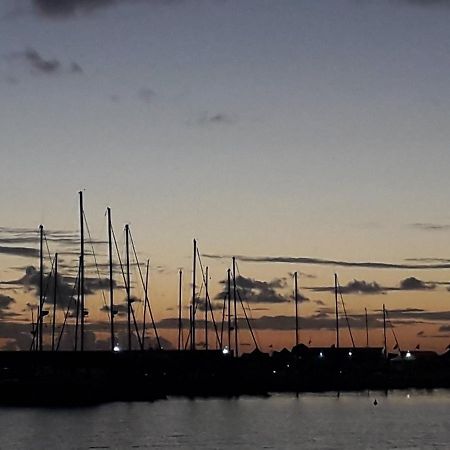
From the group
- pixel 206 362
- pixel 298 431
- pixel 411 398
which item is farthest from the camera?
pixel 411 398

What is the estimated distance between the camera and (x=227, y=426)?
104625mm

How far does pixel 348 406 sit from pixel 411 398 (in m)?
26.7

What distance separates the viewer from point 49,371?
134m

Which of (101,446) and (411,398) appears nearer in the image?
(101,446)

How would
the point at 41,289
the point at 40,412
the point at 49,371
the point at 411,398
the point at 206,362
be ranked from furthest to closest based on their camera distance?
the point at 411,398, the point at 206,362, the point at 49,371, the point at 41,289, the point at 40,412

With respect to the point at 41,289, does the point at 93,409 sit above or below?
below

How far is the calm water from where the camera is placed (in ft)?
298

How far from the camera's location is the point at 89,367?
13450 centimetres

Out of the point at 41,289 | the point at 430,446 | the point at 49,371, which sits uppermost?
the point at 41,289

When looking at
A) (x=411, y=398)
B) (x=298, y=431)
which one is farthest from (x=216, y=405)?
(x=411, y=398)

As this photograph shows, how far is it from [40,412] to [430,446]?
1696 inches

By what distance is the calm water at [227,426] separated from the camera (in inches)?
3573

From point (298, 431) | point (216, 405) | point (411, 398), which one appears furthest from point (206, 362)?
point (298, 431)

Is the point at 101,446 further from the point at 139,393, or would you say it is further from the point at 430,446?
the point at 139,393
